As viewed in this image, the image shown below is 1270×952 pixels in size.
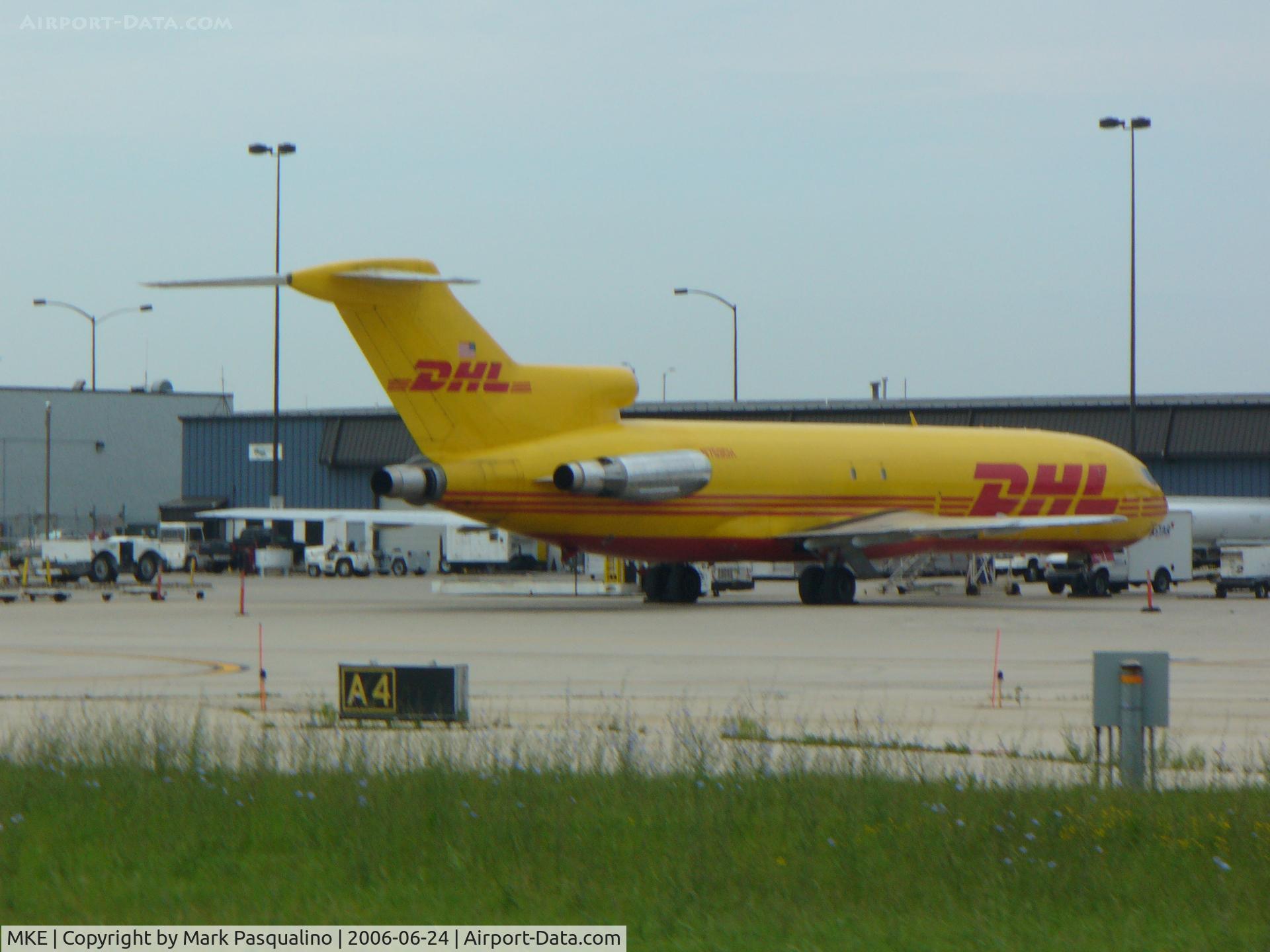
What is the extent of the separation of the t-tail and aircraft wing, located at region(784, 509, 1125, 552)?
25.6ft

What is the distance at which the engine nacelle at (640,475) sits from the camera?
1458 inches

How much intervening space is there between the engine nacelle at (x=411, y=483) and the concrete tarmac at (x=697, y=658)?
2.47m

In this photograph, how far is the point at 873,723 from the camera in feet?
53.7

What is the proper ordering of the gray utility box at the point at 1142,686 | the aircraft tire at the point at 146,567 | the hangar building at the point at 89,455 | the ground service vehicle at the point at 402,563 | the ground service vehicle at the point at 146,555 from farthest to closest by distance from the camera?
the hangar building at the point at 89,455 → the ground service vehicle at the point at 402,563 → the aircraft tire at the point at 146,567 → the ground service vehicle at the point at 146,555 → the gray utility box at the point at 1142,686

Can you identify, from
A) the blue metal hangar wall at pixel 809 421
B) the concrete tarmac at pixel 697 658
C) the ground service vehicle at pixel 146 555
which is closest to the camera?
the concrete tarmac at pixel 697 658

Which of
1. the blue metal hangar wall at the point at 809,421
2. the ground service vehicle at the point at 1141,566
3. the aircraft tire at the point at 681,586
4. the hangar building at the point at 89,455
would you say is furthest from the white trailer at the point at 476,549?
the aircraft tire at the point at 681,586

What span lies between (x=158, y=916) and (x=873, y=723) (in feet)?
29.7

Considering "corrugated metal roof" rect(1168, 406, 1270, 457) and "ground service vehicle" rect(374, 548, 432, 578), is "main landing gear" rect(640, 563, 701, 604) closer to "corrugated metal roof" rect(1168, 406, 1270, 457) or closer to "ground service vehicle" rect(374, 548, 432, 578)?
"ground service vehicle" rect(374, 548, 432, 578)

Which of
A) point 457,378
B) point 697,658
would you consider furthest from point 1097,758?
point 457,378

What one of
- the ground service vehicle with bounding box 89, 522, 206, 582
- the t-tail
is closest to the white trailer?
the ground service vehicle with bounding box 89, 522, 206, 582

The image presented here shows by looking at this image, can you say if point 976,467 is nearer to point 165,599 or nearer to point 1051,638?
point 1051,638

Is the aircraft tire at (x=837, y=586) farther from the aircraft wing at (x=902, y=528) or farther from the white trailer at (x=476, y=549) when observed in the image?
the white trailer at (x=476, y=549)

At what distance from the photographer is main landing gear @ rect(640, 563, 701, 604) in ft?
144

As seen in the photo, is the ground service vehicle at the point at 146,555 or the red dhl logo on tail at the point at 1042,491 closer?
the red dhl logo on tail at the point at 1042,491
